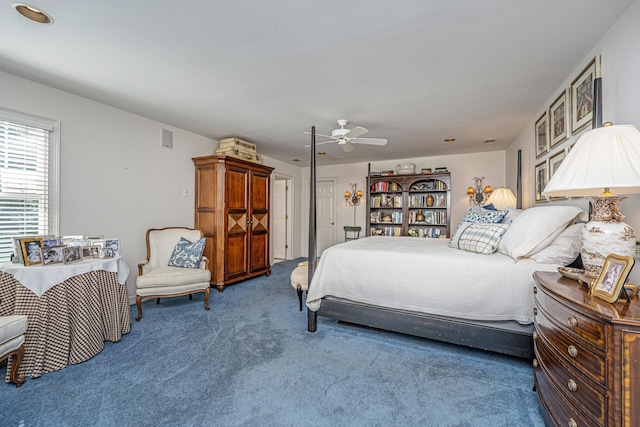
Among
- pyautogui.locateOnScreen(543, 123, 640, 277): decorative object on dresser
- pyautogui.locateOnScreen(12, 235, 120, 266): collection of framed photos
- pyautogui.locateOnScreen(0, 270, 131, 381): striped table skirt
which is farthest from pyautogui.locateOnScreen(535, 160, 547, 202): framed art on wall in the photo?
pyautogui.locateOnScreen(12, 235, 120, 266): collection of framed photos

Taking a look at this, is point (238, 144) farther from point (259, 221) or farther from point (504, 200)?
point (504, 200)

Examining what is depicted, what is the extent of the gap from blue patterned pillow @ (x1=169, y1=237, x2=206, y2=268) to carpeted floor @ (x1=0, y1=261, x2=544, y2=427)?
0.84 metres

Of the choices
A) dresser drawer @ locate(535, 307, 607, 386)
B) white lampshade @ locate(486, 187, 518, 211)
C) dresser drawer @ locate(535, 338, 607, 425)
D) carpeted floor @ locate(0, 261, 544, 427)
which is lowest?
carpeted floor @ locate(0, 261, 544, 427)

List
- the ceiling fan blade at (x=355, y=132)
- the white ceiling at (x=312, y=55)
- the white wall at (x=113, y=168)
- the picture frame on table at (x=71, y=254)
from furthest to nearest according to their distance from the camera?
1. the ceiling fan blade at (x=355, y=132)
2. the white wall at (x=113, y=168)
3. the picture frame on table at (x=71, y=254)
4. the white ceiling at (x=312, y=55)

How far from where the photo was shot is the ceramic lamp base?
4.11 ft

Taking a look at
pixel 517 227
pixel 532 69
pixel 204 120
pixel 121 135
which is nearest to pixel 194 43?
pixel 204 120

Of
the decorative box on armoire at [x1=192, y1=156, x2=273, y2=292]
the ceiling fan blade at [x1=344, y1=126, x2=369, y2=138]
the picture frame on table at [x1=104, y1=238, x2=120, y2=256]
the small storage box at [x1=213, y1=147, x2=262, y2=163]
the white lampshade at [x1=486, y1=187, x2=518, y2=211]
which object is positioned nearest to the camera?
the picture frame on table at [x1=104, y1=238, x2=120, y2=256]

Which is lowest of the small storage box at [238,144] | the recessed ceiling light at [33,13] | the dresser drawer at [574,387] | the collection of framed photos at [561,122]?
the dresser drawer at [574,387]

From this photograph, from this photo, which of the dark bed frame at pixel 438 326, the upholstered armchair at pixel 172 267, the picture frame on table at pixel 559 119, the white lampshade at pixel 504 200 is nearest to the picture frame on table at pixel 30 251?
the upholstered armchair at pixel 172 267

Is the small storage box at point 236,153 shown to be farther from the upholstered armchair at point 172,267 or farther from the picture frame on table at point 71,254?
the picture frame on table at point 71,254

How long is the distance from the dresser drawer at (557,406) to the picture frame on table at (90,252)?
3349mm

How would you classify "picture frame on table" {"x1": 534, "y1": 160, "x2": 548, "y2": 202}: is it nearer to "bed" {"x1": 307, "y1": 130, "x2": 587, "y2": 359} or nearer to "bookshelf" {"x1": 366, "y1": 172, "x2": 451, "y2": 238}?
"bed" {"x1": 307, "y1": 130, "x2": 587, "y2": 359}

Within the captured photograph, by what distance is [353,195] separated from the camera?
662 cm

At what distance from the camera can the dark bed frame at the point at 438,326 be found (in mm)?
1964
